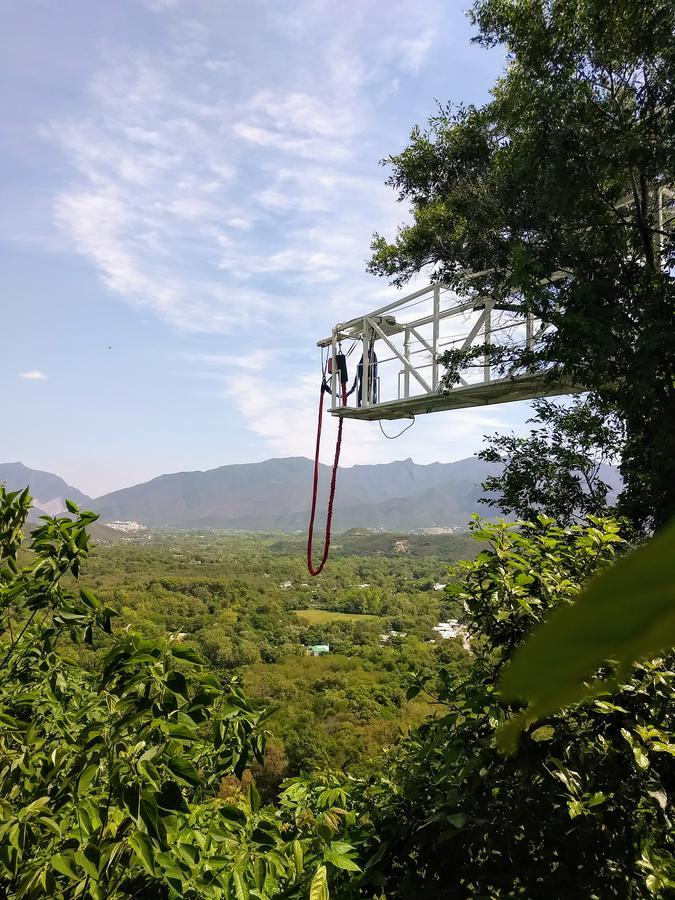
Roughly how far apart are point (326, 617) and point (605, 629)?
64706mm

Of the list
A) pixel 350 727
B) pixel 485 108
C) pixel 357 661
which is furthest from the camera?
pixel 357 661

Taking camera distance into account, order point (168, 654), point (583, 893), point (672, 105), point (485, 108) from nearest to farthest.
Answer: point (168, 654) < point (583, 893) < point (672, 105) < point (485, 108)

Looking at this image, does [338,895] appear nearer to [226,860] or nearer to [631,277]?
[226,860]

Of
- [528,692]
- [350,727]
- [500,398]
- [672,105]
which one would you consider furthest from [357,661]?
[528,692]

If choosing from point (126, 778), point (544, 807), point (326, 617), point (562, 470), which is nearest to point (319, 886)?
point (126, 778)

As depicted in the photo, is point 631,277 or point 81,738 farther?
point 631,277

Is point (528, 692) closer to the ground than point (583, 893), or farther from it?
farther from it

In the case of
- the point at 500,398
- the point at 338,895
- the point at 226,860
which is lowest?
the point at 338,895

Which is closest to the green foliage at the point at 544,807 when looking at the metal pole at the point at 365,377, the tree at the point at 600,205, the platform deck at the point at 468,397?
the tree at the point at 600,205

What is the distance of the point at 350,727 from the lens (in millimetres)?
33594

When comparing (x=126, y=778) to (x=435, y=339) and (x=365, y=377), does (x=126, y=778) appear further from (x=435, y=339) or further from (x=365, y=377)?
(x=365, y=377)

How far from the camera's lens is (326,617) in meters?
62.3

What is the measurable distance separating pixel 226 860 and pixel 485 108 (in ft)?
24.0

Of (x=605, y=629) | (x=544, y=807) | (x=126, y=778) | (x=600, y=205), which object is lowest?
(x=544, y=807)
